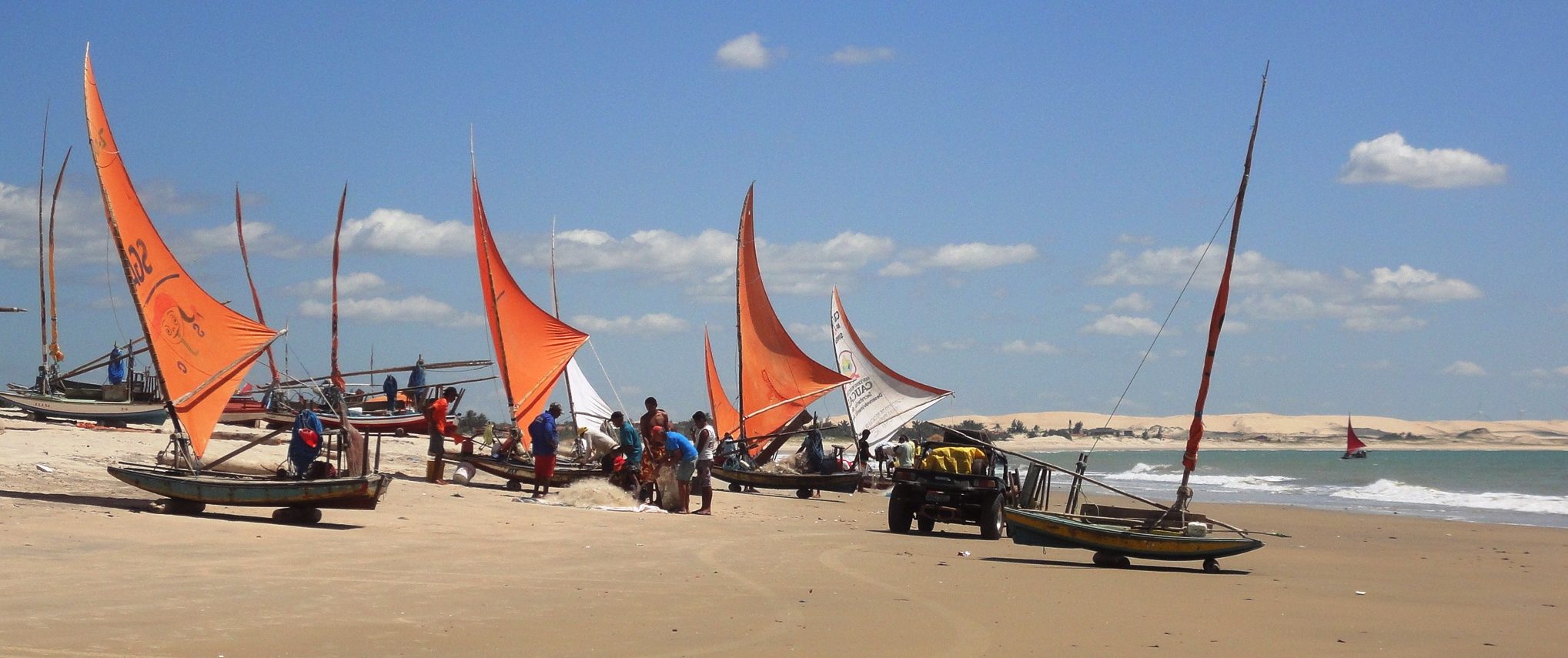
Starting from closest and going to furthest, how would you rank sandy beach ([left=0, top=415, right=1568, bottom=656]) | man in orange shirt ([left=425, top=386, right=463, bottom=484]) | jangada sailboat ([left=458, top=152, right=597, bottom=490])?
1. sandy beach ([left=0, top=415, right=1568, bottom=656])
2. man in orange shirt ([left=425, top=386, right=463, bottom=484])
3. jangada sailboat ([left=458, top=152, right=597, bottom=490])

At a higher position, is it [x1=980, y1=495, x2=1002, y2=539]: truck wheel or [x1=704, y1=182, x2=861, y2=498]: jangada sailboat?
[x1=704, y1=182, x2=861, y2=498]: jangada sailboat

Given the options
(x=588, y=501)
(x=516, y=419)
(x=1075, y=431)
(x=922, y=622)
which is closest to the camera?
(x=922, y=622)

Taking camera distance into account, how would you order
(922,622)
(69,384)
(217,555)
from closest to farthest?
(922,622), (217,555), (69,384)

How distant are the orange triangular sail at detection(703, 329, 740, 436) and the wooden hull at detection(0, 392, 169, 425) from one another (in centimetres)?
1231

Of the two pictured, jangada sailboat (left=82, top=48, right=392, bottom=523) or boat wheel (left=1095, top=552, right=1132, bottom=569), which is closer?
boat wheel (left=1095, top=552, right=1132, bottom=569)

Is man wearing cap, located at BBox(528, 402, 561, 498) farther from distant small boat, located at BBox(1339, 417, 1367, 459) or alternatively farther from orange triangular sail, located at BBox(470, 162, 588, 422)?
distant small boat, located at BBox(1339, 417, 1367, 459)

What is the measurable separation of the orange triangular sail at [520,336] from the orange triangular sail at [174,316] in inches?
386

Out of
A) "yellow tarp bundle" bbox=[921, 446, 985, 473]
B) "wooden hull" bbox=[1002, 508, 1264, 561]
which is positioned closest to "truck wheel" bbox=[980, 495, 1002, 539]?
"yellow tarp bundle" bbox=[921, 446, 985, 473]

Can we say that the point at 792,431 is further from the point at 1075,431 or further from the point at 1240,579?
the point at 1075,431

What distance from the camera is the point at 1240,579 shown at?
12422 millimetres

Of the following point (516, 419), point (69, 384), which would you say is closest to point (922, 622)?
point (516, 419)

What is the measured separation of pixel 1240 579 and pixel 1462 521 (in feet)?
48.8

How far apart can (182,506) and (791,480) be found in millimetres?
13929

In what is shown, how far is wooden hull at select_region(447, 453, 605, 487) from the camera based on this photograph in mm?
20406
